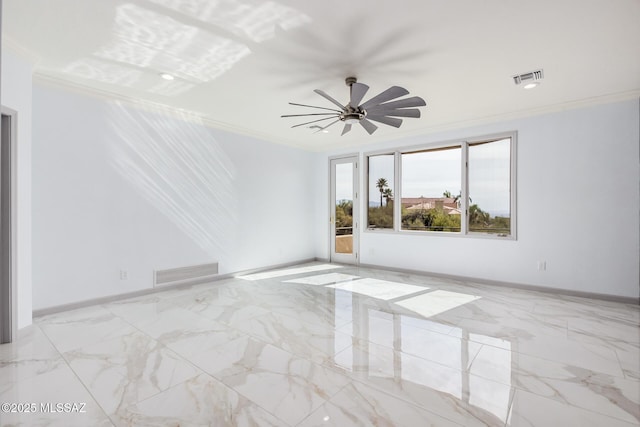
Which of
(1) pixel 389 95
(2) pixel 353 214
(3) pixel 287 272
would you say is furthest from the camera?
(2) pixel 353 214

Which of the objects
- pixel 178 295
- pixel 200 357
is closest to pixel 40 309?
pixel 178 295

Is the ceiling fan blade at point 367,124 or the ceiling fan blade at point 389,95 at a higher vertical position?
the ceiling fan blade at point 389,95

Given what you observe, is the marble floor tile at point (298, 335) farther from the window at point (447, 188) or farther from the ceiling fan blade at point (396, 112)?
the window at point (447, 188)

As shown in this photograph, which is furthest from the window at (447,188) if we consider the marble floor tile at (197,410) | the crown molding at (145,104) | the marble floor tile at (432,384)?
the marble floor tile at (197,410)

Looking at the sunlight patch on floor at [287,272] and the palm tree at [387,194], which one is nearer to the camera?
the sunlight patch on floor at [287,272]

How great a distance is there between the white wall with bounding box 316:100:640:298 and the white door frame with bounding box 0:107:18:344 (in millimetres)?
5674

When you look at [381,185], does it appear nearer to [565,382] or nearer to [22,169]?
[565,382]

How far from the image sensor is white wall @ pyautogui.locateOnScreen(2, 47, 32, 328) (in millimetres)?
3172

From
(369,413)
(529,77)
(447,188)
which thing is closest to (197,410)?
(369,413)

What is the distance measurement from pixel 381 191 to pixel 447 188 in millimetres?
1260

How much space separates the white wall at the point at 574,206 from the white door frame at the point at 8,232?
567 cm

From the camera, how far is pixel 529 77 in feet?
12.2

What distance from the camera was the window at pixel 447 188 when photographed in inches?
210

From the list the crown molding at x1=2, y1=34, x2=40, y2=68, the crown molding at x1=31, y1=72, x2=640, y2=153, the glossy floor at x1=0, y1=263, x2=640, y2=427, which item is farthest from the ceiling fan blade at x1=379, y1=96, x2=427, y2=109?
the crown molding at x1=2, y1=34, x2=40, y2=68
